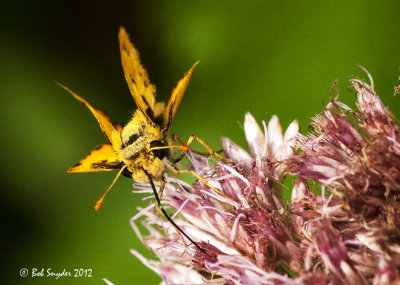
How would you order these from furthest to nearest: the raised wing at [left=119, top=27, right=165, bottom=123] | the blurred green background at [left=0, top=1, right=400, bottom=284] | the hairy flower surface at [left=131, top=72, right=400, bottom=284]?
1. the blurred green background at [left=0, top=1, right=400, bottom=284]
2. the raised wing at [left=119, top=27, right=165, bottom=123]
3. the hairy flower surface at [left=131, top=72, right=400, bottom=284]

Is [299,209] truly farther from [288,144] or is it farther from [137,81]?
[137,81]

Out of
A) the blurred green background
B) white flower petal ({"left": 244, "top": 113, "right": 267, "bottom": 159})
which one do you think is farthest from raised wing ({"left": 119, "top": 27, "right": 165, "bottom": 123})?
the blurred green background

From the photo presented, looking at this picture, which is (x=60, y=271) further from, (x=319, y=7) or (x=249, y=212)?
(x=319, y=7)

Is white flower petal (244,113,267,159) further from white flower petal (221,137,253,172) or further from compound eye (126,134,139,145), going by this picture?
compound eye (126,134,139,145)

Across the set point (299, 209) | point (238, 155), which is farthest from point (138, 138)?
point (299, 209)

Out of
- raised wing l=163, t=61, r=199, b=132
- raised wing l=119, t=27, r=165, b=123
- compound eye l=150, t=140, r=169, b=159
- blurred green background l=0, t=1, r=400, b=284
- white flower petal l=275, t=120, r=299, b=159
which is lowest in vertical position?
white flower petal l=275, t=120, r=299, b=159

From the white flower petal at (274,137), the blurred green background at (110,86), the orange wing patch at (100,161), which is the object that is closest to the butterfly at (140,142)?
the orange wing patch at (100,161)
